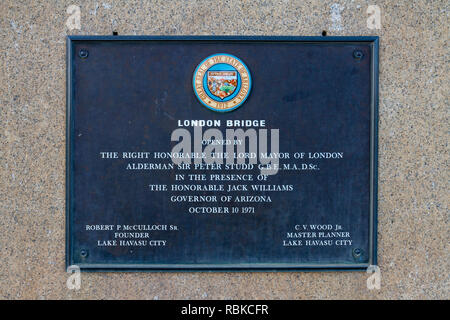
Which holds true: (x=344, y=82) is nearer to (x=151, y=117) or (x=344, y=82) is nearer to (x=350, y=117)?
(x=350, y=117)

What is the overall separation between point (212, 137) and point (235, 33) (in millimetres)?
802

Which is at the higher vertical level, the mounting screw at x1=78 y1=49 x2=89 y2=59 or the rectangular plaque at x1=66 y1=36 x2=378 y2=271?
the mounting screw at x1=78 y1=49 x2=89 y2=59

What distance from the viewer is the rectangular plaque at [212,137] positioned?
2721 mm

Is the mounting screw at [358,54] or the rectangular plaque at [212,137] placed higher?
the mounting screw at [358,54]

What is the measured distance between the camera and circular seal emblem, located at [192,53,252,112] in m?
2.71

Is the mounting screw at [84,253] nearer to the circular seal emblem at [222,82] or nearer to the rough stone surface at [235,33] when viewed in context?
the rough stone surface at [235,33]

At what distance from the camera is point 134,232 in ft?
9.02

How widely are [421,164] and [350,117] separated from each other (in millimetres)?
661

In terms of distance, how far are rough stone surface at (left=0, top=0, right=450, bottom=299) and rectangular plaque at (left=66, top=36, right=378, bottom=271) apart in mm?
133

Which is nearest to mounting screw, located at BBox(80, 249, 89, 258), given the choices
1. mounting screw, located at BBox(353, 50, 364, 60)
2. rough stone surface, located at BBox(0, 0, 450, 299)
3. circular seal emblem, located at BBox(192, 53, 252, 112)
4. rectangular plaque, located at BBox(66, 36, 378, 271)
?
rectangular plaque, located at BBox(66, 36, 378, 271)

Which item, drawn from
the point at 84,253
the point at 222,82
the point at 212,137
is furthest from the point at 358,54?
the point at 84,253

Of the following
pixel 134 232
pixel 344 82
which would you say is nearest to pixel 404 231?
pixel 344 82

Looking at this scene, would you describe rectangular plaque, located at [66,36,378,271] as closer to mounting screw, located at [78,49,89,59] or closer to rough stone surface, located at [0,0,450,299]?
mounting screw, located at [78,49,89,59]

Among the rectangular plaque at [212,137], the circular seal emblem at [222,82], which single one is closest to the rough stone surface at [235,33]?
the rectangular plaque at [212,137]
